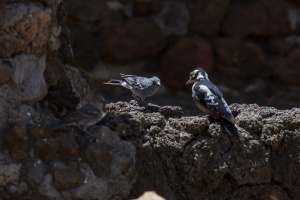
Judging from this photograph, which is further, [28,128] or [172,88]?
[172,88]

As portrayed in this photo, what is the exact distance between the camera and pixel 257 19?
26.4ft

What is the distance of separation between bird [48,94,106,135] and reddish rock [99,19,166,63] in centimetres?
309

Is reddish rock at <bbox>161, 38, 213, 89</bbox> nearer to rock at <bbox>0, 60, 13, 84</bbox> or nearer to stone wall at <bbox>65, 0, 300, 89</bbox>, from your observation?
stone wall at <bbox>65, 0, 300, 89</bbox>

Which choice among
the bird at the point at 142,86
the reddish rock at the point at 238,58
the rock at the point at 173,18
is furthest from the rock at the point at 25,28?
the reddish rock at the point at 238,58

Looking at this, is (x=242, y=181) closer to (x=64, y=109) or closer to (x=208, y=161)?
(x=208, y=161)

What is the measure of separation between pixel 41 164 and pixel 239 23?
3.84 m

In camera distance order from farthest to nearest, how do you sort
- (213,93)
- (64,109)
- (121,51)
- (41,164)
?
(121,51), (213,93), (64,109), (41,164)

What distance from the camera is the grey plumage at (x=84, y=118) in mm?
4473

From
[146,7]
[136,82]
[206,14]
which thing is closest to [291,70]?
[206,14]

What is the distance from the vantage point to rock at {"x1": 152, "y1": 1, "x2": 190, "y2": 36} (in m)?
7.89

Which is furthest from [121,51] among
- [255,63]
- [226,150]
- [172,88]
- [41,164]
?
[41,164]

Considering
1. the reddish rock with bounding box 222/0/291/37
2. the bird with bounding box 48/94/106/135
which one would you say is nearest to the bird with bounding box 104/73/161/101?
the bird with bounding box 48/94/106/135

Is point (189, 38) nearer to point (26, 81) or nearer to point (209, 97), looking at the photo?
point (209, 97)

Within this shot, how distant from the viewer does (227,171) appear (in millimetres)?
4969
